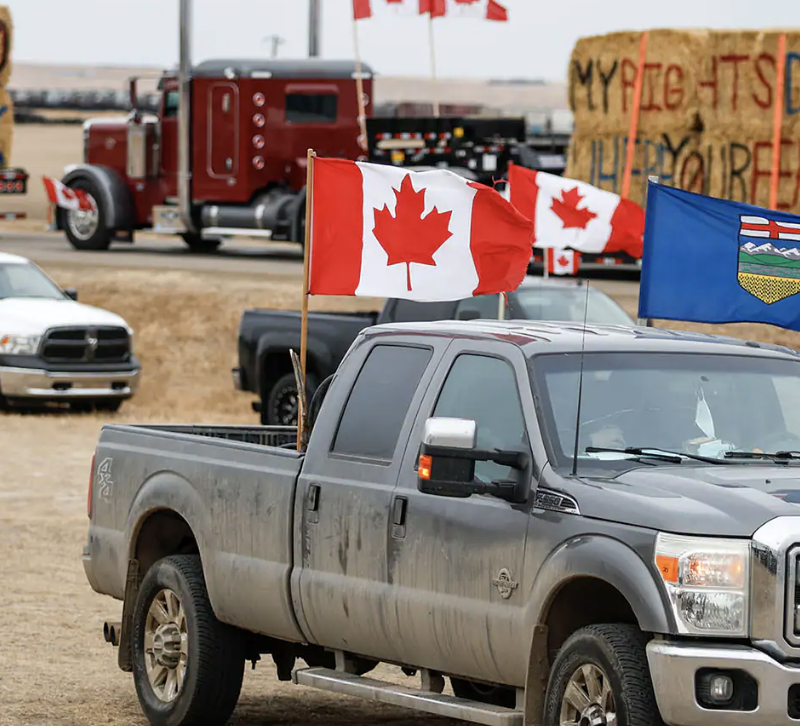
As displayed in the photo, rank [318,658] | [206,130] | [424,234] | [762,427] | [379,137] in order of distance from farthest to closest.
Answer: [206,130], [379,137], [424,234], [318,658], [762,427]

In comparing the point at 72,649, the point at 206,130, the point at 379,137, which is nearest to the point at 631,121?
the point at 379,137

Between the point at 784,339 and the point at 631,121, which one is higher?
the point at 631,121

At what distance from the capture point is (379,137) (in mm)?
29969

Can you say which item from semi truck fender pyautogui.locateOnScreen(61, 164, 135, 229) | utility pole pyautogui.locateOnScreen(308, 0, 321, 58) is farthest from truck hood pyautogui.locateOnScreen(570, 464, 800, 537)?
utility pole pyautogui.locateOnScreen(308, 0, 321, 58)

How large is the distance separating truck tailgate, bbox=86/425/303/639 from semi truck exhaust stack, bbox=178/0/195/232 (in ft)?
74.8

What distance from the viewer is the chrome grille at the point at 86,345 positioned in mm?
21594

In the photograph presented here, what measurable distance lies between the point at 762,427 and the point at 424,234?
8.25ft

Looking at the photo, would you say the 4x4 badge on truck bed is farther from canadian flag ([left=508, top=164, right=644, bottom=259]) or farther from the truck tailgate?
canadian flag ([left=508, top=164, right=644, bottom=259])

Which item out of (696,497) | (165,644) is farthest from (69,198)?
(696,497)

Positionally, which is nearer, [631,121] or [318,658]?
[318,658]

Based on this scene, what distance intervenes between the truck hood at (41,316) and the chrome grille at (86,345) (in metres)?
0.08

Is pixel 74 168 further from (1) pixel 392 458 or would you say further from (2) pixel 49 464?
(1) pixel 392 458

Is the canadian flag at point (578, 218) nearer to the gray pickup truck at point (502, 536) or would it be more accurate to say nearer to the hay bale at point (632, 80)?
the gray pickup truck at point (502, 536)

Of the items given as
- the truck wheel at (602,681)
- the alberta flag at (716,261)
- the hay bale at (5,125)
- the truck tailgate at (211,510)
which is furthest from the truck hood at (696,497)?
the hay bale at (5,125)
